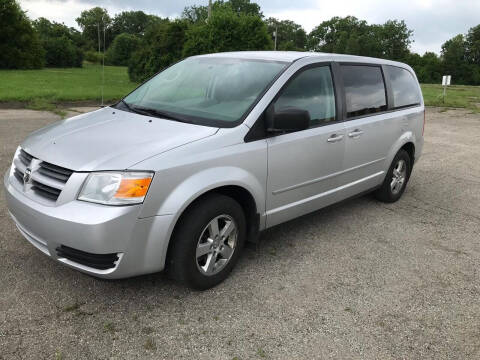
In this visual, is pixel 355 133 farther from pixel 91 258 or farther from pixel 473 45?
pixel 473 45

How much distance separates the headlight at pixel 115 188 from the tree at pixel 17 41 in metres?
34.6

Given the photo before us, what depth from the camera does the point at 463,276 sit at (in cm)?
383

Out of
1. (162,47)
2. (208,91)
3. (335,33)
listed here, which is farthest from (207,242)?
(335,33)

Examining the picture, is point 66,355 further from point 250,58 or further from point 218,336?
point 250,58

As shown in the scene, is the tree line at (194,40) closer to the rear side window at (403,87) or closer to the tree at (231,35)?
the tree at (231,35)

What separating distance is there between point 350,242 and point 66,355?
9.10ft

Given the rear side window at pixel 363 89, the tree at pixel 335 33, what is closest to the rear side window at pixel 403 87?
the rear side window at pixel 363 89

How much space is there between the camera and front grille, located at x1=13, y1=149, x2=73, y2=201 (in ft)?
9.53

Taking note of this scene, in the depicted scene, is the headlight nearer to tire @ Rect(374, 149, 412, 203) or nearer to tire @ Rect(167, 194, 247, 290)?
tire @ Rect(167, 194, 247, 290)

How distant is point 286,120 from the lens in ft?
11.2

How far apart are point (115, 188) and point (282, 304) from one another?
1428 mm

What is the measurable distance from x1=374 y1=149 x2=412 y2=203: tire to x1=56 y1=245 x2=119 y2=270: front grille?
3.58 meters

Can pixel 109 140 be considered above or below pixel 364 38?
below

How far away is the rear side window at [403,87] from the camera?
5.27 m
